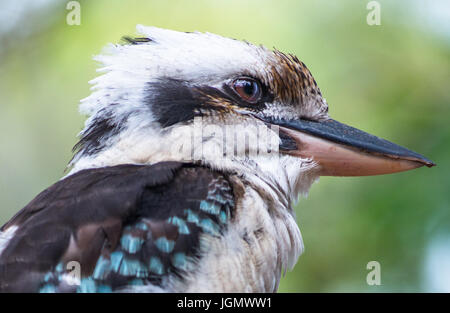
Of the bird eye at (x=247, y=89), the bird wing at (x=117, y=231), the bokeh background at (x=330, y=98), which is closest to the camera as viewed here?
the bird wing at (x=117, y=231)

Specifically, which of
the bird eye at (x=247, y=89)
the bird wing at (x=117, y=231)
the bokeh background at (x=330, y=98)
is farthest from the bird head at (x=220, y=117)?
the bokeh background at (x=330, y=98)

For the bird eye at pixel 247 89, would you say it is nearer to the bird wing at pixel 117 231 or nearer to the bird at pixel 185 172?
the bird at pixel 185 172

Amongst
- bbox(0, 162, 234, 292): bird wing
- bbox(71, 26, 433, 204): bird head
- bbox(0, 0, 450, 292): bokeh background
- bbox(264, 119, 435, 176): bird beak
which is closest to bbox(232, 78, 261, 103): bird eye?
bbox(71, 26, 433, 204): bird head

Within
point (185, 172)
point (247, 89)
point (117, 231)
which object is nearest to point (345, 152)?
point (247, 89)

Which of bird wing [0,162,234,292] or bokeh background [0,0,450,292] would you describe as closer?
bird wing [0,162,234,292]

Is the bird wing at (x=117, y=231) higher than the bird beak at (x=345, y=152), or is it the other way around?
the bird beak at (x=345, y=152)

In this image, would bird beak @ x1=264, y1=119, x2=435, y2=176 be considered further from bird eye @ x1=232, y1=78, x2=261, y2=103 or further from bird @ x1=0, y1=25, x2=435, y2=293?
bird eye @ x1=232, y1=78, x2=261, y2=103
